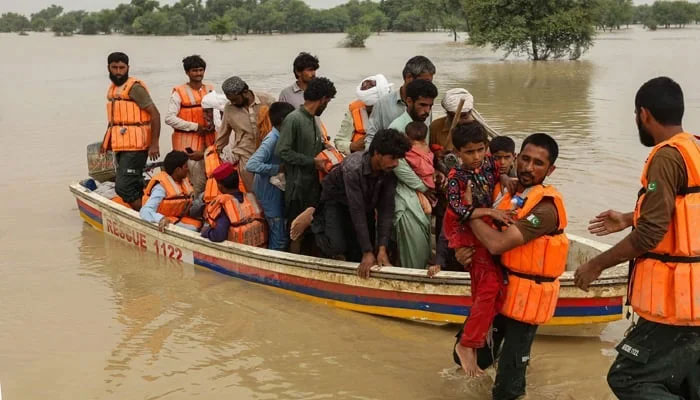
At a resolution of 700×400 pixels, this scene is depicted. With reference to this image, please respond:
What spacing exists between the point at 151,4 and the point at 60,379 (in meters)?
87.7

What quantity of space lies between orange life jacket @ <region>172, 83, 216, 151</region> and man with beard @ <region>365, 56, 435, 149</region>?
7.25 feet

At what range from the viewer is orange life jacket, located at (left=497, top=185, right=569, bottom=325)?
3.40 metres

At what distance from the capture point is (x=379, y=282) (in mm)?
4949

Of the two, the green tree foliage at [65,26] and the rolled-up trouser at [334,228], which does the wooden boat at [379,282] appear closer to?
the rolled-up trouser at [334,228]

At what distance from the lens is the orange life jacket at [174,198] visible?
6246mm

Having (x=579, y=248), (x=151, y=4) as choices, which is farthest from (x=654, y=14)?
(x=579, y=248)

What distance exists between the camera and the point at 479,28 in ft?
100

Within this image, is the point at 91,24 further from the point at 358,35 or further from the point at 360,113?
the point at 360,113

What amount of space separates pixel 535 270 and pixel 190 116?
178 inches

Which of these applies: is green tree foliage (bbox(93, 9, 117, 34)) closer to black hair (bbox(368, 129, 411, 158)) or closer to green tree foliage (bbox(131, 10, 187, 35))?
green tree foliage (bbox(131, 10, 187, 35))

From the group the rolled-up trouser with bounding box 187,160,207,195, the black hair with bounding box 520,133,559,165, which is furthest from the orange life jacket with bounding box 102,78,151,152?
the black hair with bounding box 520,133,559,165

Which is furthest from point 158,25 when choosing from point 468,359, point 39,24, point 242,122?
point 468,359

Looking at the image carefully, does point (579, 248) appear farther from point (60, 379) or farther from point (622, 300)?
point (60, 379)

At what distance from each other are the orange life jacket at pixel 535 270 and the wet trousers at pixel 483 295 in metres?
0.06
